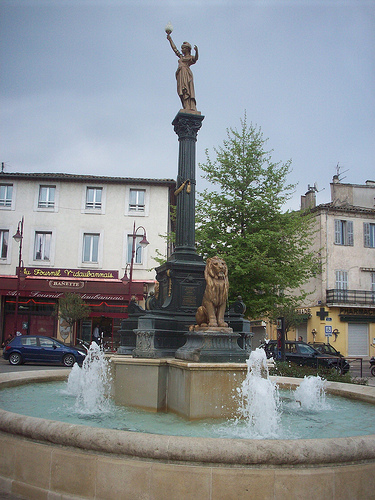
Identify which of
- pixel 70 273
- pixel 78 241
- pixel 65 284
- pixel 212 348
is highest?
pixel 78 241

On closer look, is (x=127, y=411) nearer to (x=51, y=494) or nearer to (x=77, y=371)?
(x=77, y=371)

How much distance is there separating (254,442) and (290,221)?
54.6ft

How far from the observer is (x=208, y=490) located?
143 inches

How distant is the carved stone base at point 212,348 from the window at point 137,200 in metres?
24.5

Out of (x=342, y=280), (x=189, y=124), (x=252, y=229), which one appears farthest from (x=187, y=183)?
(x=342, y=280)

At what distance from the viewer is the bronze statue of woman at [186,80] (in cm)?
922

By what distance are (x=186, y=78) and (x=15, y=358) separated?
15467mm

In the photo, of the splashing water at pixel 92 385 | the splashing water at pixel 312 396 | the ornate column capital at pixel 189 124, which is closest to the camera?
the splashing water at pixel 92 385

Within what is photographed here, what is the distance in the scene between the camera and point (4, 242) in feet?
99.5

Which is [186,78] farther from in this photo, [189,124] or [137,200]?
[137,200]

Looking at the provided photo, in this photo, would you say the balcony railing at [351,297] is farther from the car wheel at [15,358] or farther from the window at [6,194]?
the window at [6,194]

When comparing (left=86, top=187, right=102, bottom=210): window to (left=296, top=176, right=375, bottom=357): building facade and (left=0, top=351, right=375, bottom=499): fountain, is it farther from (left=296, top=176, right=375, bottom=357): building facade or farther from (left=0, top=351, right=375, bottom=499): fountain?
(left=0, top=351, right=375, bottom=499): fountain

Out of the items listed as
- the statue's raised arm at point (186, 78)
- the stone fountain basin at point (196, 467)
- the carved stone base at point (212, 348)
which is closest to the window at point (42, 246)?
the statue's raised arm at point (186, 78)

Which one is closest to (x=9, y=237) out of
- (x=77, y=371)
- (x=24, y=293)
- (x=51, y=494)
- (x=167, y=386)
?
(x=24, y=293)
